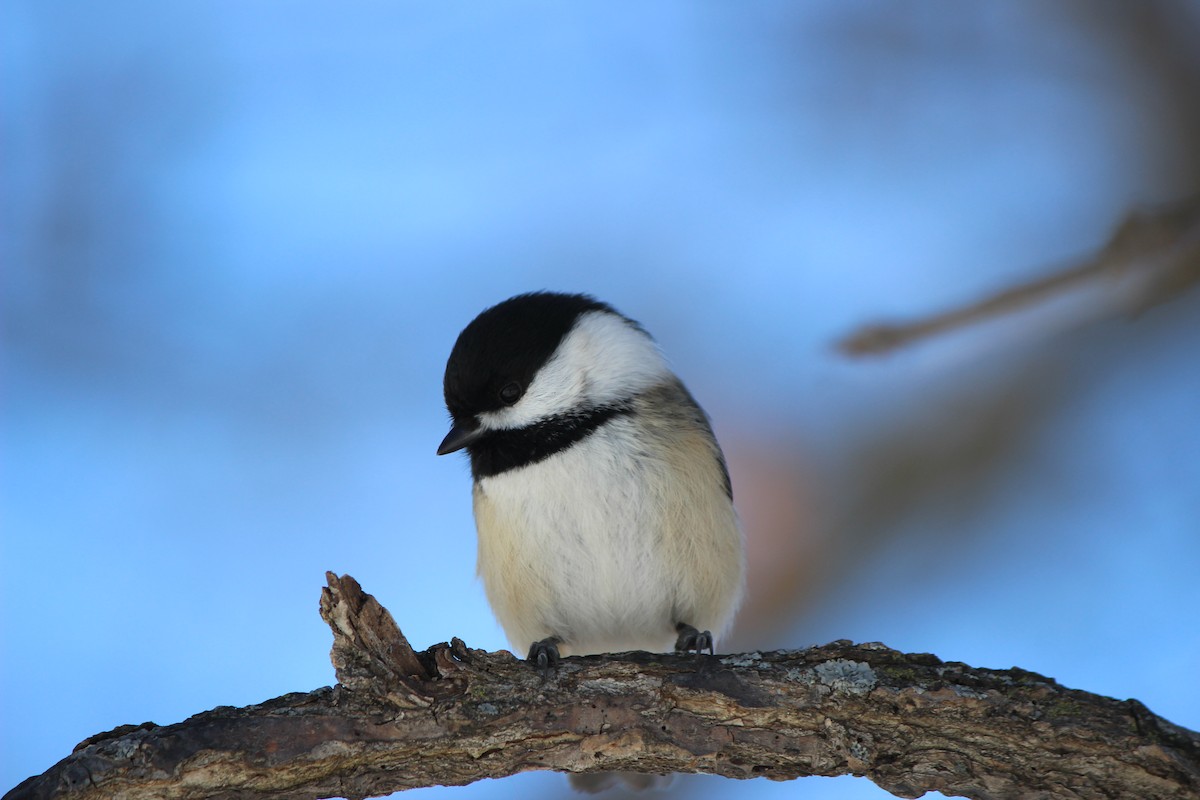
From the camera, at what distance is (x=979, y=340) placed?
227cm

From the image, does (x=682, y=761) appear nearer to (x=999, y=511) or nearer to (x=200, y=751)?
(x=200, y=751)

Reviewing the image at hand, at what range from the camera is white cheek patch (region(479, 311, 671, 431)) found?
8.44 feet

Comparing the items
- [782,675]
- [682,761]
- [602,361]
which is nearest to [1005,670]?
[782,675]

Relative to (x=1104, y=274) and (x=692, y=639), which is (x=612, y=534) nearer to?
(x=692, y=639)

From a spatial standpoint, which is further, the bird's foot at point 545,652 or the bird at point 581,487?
the bird at point 581,487

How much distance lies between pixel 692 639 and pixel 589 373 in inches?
29.4

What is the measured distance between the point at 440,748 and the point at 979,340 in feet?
4.66

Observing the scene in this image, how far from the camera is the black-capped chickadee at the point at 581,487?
2.48m

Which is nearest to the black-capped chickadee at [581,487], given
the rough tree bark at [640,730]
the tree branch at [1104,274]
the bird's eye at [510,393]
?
the bird's eye at [510,393]

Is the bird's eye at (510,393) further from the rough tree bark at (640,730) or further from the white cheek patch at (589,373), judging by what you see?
the rough tree bark at (640,730)

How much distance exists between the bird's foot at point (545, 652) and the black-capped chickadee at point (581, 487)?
0.03 feet

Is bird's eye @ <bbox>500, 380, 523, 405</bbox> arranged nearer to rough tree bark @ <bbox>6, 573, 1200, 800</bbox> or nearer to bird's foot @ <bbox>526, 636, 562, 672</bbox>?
bird's foot @ <bbox>526, 636, 562, 672</bbox>

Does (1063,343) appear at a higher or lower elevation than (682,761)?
higher

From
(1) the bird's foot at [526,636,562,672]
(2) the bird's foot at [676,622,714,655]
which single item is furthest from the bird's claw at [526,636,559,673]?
(2) the bird's foot at [676,622,714,655]
